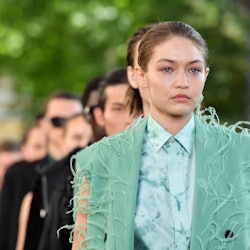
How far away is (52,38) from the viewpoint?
27.2 metres

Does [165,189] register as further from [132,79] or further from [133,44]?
[133,44]

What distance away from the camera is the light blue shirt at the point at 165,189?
5367mm

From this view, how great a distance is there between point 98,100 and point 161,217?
10.6 feet

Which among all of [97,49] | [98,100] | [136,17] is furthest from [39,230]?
[97,49]

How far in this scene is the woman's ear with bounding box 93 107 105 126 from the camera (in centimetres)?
838

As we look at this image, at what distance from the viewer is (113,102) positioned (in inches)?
325

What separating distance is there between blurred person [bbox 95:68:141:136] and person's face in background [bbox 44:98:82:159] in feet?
10.8

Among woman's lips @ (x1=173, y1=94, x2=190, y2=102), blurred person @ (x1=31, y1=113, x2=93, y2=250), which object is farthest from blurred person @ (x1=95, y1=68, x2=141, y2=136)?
woman's lips @ (x1=173, y1=94, x2=190, y2=102)

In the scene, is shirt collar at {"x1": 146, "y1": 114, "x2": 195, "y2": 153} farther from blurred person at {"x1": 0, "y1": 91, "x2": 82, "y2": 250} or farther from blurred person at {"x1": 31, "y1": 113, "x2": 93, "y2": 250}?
blurred person at {"x1": 0, "y1": 91, "x2": 82, "y2": 250}

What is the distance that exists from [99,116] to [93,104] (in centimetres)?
46

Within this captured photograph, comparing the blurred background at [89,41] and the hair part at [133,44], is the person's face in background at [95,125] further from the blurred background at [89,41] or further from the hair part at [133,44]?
the blurred background at [89,41]

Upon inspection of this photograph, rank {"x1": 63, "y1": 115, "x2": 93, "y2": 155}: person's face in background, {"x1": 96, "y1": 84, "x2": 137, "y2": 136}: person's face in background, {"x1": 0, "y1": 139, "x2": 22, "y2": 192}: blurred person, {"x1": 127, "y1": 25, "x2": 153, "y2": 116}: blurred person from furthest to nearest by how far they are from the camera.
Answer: {"x1": 0, "y1": 139, "x2": 22, "y2": 192}: blurred person
{"x1": 63, "y1": 115, "x2": 93, "y2": 155}: person's face in background
{"x1": 96, "y1": 84, "x2": 137, "y2": 136}: person's face in background
{"x1": 127, "y1": 25, "x2": 153, "y2": 116}: blurred person

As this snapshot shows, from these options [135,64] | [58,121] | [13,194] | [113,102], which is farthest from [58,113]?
[135,64]

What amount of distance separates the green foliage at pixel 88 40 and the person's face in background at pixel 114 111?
12.8 m
